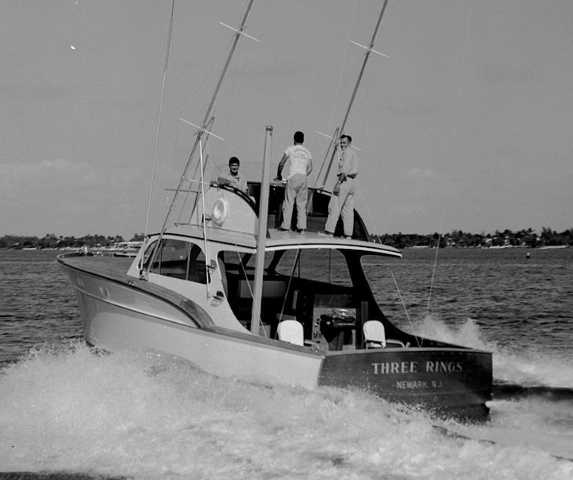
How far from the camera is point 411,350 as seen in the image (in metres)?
8.99

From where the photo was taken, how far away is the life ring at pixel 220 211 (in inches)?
444

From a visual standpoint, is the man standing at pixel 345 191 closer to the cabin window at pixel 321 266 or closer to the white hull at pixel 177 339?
the cabin window at pixel 321 266

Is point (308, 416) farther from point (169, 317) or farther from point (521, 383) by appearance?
point (521, 383)

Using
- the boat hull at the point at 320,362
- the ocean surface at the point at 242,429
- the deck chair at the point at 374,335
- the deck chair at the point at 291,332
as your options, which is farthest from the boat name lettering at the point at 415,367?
the deck chair at the point at 374,335

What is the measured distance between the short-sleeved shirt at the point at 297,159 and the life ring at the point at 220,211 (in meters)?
0.92

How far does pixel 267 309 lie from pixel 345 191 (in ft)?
6.51

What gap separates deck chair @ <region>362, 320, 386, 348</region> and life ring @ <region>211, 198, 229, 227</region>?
234 centimetres

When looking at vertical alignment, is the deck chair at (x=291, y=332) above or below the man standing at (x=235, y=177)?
below

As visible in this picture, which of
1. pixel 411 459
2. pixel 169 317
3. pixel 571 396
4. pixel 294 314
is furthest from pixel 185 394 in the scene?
pixel 571 396

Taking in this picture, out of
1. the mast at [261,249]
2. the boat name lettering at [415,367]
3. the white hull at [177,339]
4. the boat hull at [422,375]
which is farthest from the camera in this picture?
the mast at [261,249]

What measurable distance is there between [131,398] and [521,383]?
5909mm

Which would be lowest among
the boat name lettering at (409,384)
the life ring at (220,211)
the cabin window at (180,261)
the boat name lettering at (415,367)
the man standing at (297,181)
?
the boat name lettering at (409,384)

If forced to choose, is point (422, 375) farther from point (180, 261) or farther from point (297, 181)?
point (180, 261)

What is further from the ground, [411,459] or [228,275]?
[228,275]
